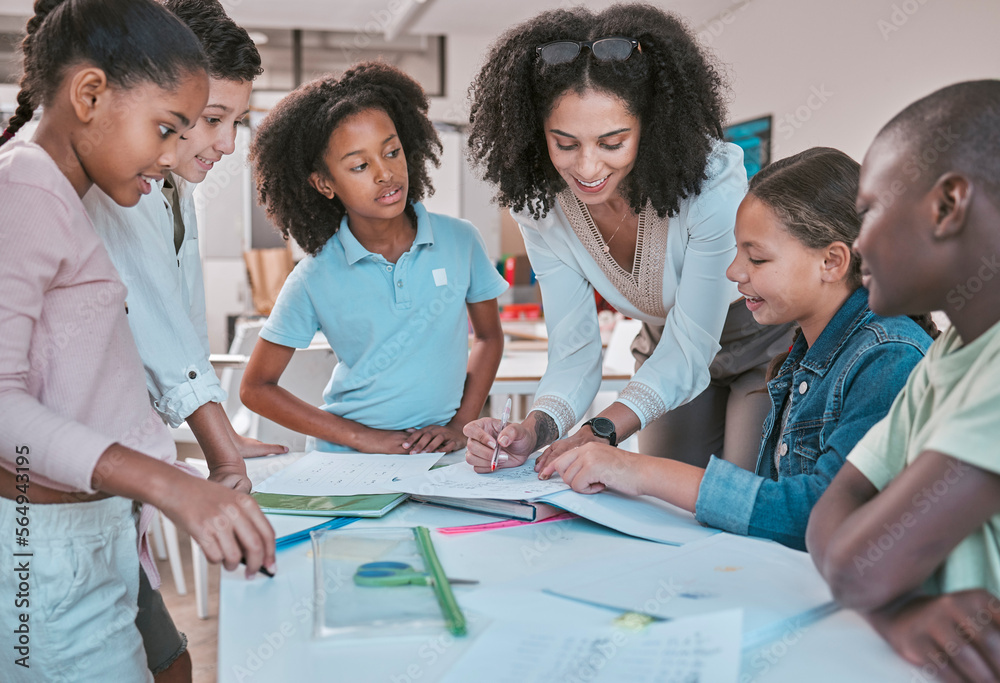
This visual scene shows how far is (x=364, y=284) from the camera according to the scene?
169 cm

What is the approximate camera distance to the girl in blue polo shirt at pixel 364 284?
5.38 ft

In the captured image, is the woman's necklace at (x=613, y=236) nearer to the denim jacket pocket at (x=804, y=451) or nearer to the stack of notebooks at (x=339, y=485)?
the stack of notebooks at (x=339, y=485)

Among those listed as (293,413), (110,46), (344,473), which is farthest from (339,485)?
(110,46)

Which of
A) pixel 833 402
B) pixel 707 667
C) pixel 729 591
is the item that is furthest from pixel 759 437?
pixel 707 667

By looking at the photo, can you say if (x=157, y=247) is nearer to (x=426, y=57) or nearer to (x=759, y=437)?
(x=759, y=437)

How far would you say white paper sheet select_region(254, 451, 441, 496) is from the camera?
1.14 meters

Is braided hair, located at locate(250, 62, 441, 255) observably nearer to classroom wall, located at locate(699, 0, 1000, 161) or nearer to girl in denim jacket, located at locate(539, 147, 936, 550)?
girl in denim jacket, located at locate(539, 147, 936, 550)

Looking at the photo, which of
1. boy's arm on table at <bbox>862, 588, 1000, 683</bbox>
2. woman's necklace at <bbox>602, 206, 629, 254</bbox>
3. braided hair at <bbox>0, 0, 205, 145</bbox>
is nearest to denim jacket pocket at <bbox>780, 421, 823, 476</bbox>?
boy's arm on table at <bbox>862, 588, 1000, 683</bbox>

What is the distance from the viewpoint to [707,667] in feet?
1.94

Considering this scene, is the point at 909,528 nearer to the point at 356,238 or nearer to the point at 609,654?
the point at 609,654

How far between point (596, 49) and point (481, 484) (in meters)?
0.72

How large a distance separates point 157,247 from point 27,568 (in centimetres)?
50

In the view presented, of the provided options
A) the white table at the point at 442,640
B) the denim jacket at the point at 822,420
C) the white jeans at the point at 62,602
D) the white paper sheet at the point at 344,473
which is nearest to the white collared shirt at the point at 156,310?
the white paper sheet at the point at 344,473

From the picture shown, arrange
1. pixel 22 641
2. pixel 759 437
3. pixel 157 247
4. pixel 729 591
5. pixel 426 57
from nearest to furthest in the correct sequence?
pixel 729 591 < pixel 22 641 < pixel 157 247 < pixel 759 437 < pixel 426 57
